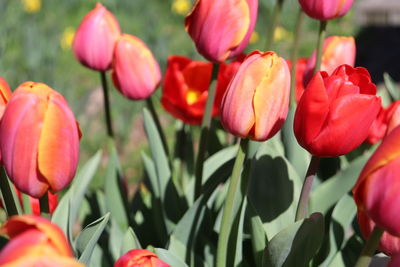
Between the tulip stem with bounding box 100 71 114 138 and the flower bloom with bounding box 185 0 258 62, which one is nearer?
the flower bloom with bounding box 185 0 258 62

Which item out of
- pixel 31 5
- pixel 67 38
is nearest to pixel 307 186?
pixel 67 38

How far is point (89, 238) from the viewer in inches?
35.2

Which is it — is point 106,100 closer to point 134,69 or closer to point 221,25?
point 134,69

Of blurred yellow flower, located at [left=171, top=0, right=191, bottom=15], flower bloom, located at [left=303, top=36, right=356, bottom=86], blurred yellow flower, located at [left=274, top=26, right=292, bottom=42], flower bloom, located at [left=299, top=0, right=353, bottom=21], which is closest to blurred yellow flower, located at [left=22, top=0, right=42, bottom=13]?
blurred yellow flower, located at [left=171, top=0, right=191, bottom=15]

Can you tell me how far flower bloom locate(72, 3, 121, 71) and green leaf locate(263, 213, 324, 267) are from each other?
1.52ft

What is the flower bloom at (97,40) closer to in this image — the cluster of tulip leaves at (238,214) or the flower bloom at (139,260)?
the cluster of tulip leaves at (238,214)

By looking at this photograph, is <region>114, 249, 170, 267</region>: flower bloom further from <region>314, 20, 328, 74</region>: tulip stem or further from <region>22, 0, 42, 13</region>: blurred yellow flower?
<region>22, 0, 42, 13</region>: blurred yellow flower

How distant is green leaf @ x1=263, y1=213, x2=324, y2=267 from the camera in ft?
2.85

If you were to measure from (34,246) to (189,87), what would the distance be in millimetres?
926

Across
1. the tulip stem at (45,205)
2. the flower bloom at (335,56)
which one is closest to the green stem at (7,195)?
the tulip stem at (45,205)

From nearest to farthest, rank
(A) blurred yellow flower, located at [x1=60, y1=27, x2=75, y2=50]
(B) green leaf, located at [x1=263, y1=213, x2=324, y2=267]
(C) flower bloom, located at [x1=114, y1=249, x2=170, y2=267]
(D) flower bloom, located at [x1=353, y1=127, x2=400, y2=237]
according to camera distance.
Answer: (D) flower bloom, located at [x1=353, y1=127, x2=400, y2=237], (C) flower bloom, located at [x1=114, y1=249, x2=170, y2=267], (B) green leaf, located at [x1=263, y1=213, x2=324, y2=267], (A) blurred yellow flower, located at [x1=60, y1=27, x2=75, y2=50]

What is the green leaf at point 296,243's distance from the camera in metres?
0.87

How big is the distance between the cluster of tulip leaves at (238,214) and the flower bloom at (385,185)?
0.62ft

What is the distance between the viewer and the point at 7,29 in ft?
9.54
